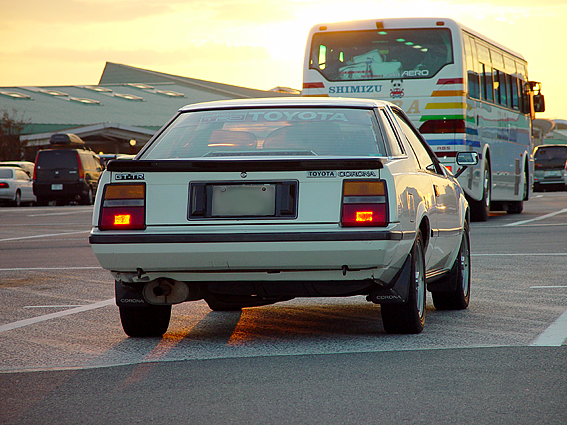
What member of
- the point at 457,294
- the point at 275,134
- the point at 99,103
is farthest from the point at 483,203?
the point at 99,103

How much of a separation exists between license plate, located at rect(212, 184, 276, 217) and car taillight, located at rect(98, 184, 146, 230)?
44 cm

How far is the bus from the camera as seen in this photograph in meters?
17.5

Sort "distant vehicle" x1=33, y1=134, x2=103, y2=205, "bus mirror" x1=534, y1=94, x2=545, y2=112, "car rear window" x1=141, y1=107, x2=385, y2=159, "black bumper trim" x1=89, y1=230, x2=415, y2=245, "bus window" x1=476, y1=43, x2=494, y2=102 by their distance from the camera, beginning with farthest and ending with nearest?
"distant vehicle" x1=33, y1=134, x2=103, y2=205
"bus mirror" x1=534, y1=94, x2=545, y2=112
"bus window" x1=476, y1=43, x2=494, y2=102
"car rear window" x1=141, y1=107, x2=385, y2=159
"black bumper trim" x1=89, y1=230, x2=415, y2=245

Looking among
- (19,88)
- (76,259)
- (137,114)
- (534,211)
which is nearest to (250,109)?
(76,259)

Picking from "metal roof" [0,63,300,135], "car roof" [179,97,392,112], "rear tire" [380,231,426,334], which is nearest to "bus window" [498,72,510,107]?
"car roof" [179,97,392,112]

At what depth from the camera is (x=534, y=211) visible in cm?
2342

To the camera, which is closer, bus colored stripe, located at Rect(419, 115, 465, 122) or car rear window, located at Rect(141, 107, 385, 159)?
car rear window, located at Rect(141, 107, 385, 159)

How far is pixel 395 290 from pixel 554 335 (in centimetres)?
112

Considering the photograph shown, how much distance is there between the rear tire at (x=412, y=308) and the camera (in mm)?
6184

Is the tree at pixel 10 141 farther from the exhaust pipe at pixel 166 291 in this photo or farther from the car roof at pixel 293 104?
the exhaust pipe at pixel 166 291

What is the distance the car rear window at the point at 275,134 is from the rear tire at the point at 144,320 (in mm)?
1010

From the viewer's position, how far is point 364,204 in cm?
567

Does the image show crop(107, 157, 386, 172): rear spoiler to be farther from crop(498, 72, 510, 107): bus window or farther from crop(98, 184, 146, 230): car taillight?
crop(498, 72, 510, 107): bus window

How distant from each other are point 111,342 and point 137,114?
6298 centimetres
